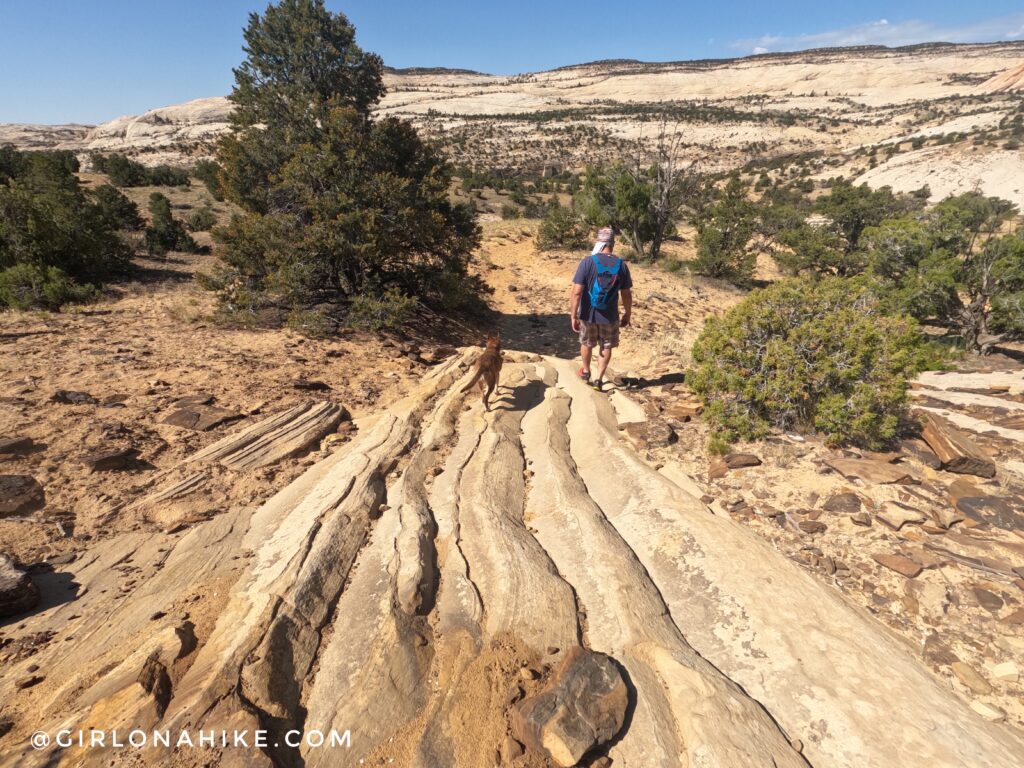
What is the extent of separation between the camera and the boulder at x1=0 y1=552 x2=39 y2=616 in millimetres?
2861

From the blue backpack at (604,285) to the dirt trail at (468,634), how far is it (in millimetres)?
2916

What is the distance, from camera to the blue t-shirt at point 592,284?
638cm

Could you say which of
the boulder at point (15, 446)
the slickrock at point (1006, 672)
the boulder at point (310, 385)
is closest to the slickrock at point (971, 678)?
the slickrock at point (1006, 672)

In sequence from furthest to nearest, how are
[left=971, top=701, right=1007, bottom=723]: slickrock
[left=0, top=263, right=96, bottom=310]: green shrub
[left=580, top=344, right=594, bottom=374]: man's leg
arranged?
[left=0, top=263, right=96, bottom=310]: green shrub
[left=580, top=344, right=594, bottom=374]: man's leg
[left=971, top=701, right=1007, bottom=723]: slickrock

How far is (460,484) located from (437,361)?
4413 millimetres

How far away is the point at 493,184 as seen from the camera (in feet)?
127

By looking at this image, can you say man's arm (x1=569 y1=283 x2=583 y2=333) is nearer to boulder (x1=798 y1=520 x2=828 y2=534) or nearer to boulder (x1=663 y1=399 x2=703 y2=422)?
boulder (x1=663 y1=399 x2=703 y2=422)

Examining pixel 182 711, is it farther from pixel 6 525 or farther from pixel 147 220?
pixel 147 220

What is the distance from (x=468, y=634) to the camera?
2883 mm

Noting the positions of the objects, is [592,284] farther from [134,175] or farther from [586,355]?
[134,175]

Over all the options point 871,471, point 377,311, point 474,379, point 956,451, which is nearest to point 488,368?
point 474,379

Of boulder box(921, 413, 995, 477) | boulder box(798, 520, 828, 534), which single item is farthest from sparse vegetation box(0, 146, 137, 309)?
boulder box(921, 413, 995, 477)

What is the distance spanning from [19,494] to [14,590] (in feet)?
4.62

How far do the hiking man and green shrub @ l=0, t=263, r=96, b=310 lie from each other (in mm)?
10847
